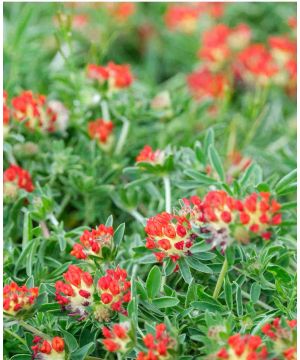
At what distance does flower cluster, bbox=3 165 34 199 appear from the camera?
176 centimetres

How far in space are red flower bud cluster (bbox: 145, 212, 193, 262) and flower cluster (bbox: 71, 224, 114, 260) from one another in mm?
83

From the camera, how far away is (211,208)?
1.27 m

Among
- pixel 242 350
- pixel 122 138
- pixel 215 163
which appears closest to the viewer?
pixel 242 350

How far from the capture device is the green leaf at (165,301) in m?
1.35

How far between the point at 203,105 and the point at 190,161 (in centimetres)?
58

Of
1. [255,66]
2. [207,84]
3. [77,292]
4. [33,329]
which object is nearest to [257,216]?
[77,292]

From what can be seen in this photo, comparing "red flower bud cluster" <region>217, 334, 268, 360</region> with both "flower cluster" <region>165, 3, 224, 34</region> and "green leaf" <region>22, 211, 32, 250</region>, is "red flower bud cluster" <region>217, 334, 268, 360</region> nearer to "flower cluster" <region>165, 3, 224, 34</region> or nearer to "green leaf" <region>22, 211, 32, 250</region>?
"green leaf" <region>22, 211, 32, 250</region>

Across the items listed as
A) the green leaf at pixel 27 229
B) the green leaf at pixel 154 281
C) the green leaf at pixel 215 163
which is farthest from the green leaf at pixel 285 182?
the green leaf at pixel 27 229

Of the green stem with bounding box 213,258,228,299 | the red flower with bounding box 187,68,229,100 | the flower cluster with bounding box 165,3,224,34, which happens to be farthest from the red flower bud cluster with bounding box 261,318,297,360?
the flower cluster with bounding box 165,3,224,34

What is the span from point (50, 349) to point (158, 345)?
0.25m

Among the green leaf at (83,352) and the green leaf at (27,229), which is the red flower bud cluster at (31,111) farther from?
the green leaf at (83,352)

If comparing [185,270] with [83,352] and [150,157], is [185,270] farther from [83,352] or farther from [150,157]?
[150,157]

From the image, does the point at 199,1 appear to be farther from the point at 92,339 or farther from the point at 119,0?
the point at 92,339

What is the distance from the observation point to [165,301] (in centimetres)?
136
